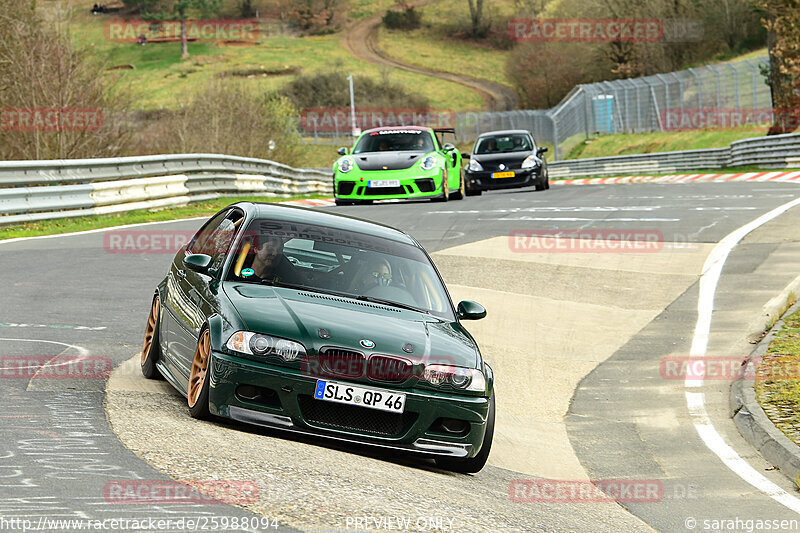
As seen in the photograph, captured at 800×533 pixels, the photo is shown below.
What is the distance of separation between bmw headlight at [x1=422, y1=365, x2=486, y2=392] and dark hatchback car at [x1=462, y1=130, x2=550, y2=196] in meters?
21.6

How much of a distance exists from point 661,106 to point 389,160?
3108 cm

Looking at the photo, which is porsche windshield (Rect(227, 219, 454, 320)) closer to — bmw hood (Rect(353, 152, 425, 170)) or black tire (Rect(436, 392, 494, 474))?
black tire (Rect(436, 392, 494, 474))

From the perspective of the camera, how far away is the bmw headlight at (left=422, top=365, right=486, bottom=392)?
21.8 ft

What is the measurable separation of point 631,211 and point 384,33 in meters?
120

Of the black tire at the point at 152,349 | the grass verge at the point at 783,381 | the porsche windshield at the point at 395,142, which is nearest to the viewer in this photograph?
the black tire at the point at 152,349

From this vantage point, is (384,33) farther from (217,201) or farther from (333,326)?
(333,326)

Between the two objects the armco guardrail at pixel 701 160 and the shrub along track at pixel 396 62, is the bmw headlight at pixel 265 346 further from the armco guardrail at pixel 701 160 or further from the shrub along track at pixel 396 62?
the shrub along track at pixel 396 62

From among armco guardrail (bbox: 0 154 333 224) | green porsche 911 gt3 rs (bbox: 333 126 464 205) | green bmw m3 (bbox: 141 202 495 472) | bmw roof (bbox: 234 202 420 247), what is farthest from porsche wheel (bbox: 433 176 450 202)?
green bmw m3 (bbox: 141 202 495 472)

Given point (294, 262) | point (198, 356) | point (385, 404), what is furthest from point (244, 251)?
point (385, 404)

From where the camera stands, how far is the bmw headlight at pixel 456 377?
6641 mm

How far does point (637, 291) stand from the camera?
1431 cm

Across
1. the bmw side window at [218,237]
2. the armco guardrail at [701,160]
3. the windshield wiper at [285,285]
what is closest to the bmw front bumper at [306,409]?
the windshield wiper at [285,285]

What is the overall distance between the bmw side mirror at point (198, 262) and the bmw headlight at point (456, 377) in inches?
71.0

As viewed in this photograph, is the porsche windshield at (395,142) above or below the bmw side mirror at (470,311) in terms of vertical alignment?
below
